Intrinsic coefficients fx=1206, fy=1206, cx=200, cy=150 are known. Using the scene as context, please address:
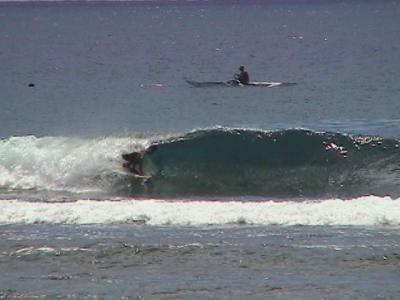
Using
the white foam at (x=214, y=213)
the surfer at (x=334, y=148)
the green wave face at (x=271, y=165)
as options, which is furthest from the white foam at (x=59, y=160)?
the white foam at (x=214, y=213)

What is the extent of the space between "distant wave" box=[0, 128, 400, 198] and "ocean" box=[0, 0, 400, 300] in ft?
0.16

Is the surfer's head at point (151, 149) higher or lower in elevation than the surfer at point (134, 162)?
higher

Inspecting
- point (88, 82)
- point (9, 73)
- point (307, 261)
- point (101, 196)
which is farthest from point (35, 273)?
point (9, 73)

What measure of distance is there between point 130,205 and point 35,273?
19.3ft

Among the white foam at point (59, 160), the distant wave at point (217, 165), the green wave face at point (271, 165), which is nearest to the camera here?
the green wave face at point (271, 165)

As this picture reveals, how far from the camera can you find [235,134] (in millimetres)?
30641

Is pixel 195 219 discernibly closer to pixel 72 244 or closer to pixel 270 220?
pixel 270 220

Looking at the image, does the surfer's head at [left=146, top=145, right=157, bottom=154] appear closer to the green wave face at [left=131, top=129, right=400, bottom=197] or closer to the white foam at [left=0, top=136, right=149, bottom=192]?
the green wave face at [left=131, top=129, right=400, bottom=197]

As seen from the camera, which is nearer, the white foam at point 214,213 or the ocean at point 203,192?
the ocean at point 203,192

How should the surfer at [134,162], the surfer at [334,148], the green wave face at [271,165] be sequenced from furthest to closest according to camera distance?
the surfer at [334,148] < the surfer at [134,162] < the green wave face at [271,165]

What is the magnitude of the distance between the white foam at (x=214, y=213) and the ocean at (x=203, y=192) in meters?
0.05

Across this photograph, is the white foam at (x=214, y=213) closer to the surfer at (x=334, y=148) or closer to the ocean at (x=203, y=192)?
the ocean at (x=203, y=192)

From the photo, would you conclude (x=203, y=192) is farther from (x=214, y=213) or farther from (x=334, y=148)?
(x=214, y=213)

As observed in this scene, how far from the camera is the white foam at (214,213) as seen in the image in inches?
803
